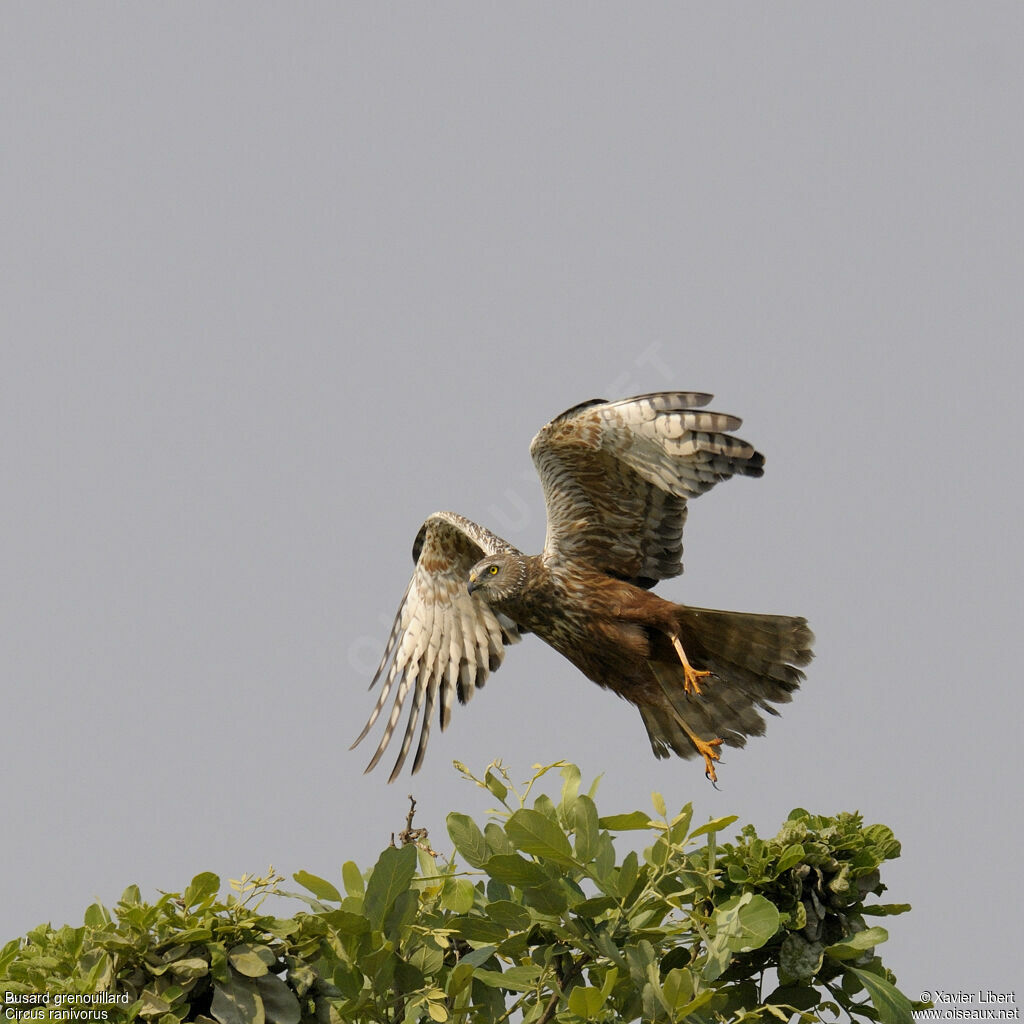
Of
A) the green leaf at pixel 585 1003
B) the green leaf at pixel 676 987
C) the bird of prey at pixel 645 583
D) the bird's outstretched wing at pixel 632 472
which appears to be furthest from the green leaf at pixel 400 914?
the bird's outstretched wing at pixel 632 472

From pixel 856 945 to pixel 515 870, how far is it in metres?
1.35

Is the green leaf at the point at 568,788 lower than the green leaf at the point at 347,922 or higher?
higher

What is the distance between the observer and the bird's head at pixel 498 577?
27.0ft

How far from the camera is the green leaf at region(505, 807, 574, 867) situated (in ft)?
13.5

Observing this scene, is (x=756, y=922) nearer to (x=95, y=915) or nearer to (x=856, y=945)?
(x=856, y=945)

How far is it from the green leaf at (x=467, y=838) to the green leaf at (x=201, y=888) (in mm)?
748

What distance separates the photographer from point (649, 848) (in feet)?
13.9

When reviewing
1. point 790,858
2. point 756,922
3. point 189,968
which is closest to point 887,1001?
point 790,858

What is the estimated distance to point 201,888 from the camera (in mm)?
4254

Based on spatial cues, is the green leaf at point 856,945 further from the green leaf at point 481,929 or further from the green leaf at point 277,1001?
the green leaf at point 277,1001

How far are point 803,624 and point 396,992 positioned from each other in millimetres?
3851

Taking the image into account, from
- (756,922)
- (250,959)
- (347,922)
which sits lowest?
(250,959)

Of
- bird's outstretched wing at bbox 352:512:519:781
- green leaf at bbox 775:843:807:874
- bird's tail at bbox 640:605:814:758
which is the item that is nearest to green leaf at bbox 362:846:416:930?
green leaf at bbox 775:843:807:874

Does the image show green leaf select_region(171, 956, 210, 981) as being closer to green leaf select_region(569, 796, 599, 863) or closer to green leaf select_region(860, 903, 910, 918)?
green leaf select_region(569, 796, 599, 863)
